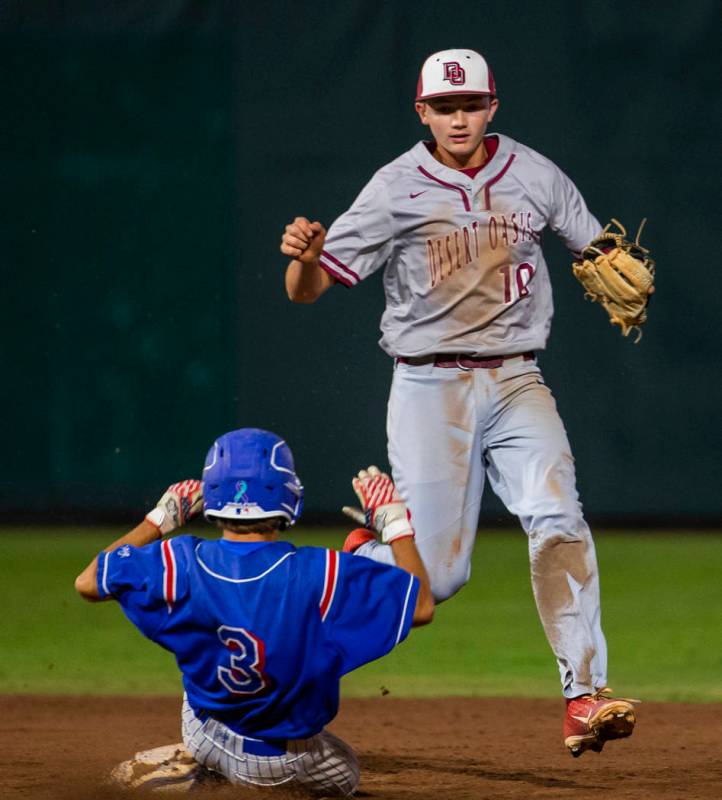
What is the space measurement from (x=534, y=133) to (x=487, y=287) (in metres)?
5.77

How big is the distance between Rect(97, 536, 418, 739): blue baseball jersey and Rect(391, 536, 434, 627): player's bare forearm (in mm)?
34

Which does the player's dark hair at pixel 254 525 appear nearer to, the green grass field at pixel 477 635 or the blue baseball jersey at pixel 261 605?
the blue baseball jersey at pixel 261 605

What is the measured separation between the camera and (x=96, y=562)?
395cm

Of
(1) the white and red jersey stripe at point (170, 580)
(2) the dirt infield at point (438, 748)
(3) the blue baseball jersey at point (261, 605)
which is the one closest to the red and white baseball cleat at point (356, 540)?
(2) the dirt infield at point (438, 748)

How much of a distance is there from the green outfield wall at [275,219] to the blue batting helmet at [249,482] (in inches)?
260

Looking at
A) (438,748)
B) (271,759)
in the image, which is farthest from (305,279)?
(438,748)

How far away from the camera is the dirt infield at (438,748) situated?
4762mm

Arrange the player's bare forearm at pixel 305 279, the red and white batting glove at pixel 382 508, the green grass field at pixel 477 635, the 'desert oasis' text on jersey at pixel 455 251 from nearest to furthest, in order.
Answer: the red and white batting glove at pixel 382 508, the player's bare forearm at pixel 305 279, the 'desert oasis' text on jersey at pixel 455 251, the green grass field at pixel 477 635

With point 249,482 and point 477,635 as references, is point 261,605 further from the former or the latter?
point 477,635

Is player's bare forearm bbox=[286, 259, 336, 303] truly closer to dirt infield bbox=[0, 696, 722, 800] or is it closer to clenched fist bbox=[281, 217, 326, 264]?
clenched fist bbox=[281, 217, 326, 264]

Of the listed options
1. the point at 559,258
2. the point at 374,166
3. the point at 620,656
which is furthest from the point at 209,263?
the point at 620,656

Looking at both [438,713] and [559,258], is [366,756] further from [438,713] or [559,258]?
[559,258]

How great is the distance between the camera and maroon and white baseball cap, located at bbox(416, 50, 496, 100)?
203 inches

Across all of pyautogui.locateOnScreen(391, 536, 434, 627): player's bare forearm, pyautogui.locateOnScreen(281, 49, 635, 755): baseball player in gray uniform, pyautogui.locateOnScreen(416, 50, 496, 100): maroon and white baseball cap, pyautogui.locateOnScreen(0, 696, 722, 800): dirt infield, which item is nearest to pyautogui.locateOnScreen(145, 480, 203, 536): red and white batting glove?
pyautogui.locateOnScreen(391, 536, 434, 627): player's bare forearm
